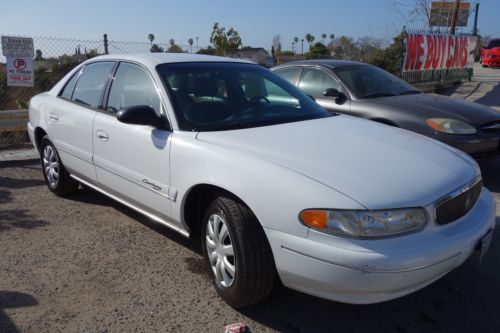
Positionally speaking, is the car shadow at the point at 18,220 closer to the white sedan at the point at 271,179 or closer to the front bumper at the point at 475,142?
the white sedan at the point at 271,179

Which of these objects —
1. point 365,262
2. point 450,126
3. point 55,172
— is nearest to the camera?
point 365,262

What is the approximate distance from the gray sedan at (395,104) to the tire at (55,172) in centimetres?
335

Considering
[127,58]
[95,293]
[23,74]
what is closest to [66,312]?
[95,293]

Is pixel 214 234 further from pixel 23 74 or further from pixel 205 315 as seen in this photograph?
pixel 23 74

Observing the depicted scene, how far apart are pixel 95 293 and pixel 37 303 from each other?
14.3 inches

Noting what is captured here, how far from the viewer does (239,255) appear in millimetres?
2732

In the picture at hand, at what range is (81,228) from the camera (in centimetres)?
435

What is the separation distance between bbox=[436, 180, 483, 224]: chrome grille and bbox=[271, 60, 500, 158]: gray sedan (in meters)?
2.54

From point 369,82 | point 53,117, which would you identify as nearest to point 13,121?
point 53,117

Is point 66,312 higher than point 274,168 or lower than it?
lower

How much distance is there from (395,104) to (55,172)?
4.15 m

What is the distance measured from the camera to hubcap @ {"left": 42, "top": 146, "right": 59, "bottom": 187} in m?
5.05

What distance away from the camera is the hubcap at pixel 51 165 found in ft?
16.6

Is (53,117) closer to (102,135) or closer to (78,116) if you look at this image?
(78,116)
